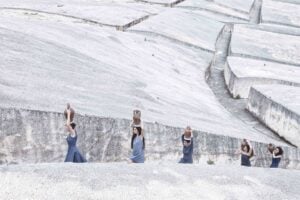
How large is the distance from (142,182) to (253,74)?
617 inches

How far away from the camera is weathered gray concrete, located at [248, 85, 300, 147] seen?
1702 cm

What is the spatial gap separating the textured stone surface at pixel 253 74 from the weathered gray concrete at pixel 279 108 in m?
1.47

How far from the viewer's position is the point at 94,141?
38.3 feet

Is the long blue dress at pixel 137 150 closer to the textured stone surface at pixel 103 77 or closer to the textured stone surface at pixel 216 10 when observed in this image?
the textured stone surface at pixel 103 77

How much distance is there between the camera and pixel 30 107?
1081 centimetres

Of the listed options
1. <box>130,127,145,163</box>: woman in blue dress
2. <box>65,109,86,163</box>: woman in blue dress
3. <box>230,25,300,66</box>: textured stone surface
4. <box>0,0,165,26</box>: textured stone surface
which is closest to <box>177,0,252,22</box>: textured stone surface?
<box>230,25,300,66</box>: textured stone surface

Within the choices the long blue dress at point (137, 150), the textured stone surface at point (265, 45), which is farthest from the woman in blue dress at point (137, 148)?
the textured stone surface at point (265, 45)

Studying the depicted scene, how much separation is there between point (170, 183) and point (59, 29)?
14670 mm

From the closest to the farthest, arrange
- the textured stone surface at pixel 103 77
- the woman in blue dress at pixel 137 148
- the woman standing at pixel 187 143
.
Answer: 1. the woman in blue dress at pixel 137 148
2. the woman standing at pixel 187 143
3. the textured stone surface at pixel 103 77

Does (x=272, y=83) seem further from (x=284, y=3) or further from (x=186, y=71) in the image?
(x=284, y=3)

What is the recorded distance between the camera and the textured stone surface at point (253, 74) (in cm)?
2184

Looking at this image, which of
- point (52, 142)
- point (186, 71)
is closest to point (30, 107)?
point (52, 142)

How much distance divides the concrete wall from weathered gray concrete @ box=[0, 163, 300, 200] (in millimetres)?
2973

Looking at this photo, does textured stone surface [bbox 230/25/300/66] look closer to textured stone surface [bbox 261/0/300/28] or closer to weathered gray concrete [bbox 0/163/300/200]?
textured stone surface [bbox 261/0/300/28]
